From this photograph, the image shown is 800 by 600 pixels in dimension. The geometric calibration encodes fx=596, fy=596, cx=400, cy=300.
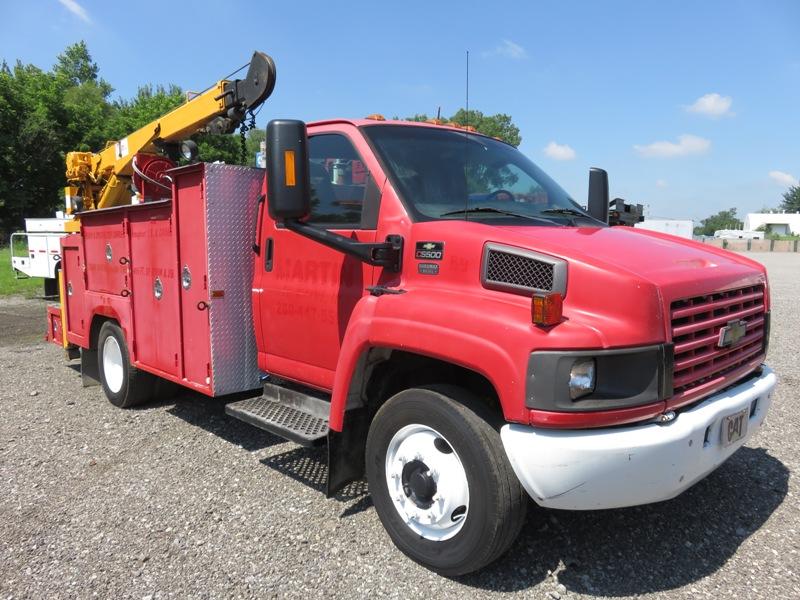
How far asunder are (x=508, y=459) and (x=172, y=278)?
317 centimetres

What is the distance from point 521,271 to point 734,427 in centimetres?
133

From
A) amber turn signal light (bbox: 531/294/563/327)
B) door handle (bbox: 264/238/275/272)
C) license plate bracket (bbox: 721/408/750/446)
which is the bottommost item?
license plate bracket (bbox: 721/408/750/446)

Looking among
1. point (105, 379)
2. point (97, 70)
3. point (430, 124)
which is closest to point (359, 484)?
point (430, 124)

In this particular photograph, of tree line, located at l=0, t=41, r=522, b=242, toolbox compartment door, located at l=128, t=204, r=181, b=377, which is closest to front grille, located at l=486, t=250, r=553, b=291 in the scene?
toolbox compartment door, located at l=128, t=204, r=181, b=377

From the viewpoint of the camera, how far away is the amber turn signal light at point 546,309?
2424 millimetres

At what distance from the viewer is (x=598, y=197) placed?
14.6 feet

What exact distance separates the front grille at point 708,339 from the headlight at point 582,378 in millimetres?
428

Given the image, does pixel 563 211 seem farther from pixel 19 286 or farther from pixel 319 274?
pixel 19 286

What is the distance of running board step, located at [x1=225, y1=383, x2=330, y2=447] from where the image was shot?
3.55 metres

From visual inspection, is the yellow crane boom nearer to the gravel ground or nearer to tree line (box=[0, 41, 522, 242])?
the gravel ground

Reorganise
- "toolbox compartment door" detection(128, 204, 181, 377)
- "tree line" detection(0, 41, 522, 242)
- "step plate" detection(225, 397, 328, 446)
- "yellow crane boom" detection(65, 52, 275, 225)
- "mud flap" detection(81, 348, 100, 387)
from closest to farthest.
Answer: "step plate" detection(225, 397, 328, 446), "toolbox compartment door" detection(128, 204, 181, 377), "yellow crane boom" detection(65, 52, 275, 225), "mud flap" detection(81, 348, 100, 387), "tree line" detection(0, 41, 522, 242)

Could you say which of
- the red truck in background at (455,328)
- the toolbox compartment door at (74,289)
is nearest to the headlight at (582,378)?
the red truck in background at (455,328)


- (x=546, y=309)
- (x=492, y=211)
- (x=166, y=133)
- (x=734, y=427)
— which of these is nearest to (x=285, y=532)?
(x=546, y=309)

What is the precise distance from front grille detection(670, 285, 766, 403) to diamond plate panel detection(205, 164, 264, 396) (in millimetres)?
2935
